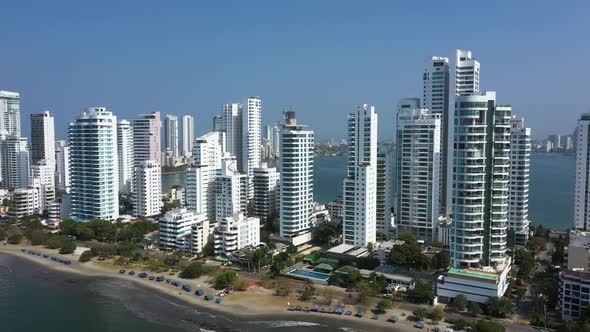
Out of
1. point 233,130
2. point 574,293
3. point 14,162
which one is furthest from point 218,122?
point 574,293

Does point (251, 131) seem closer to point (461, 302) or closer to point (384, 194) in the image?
point (384, 194)

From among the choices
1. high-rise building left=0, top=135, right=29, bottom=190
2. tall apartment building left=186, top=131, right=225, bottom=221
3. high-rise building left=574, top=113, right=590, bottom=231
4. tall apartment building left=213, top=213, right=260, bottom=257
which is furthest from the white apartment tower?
high-rise building left=0, top=135, right=29, bottom=190

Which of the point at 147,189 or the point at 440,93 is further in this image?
the point at 147,189

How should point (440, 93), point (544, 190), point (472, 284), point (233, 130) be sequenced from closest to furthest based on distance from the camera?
point (472, 284), point (440, 93), point (233, 130), point (544, 190)

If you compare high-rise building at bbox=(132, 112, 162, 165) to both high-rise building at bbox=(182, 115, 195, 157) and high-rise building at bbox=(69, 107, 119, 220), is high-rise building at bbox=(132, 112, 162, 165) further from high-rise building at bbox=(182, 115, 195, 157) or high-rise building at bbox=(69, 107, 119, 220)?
high-rise building at bbox=(182, 115, 195, 157)

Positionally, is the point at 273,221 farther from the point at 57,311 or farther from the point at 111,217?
the point at 57,311

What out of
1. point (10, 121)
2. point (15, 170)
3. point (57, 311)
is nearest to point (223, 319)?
point (57, 311)
